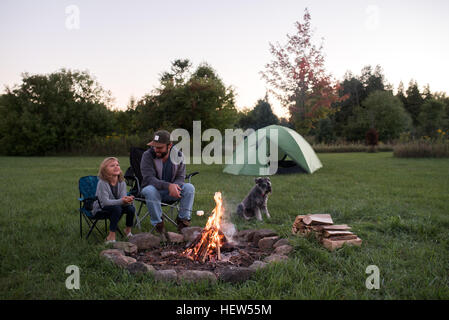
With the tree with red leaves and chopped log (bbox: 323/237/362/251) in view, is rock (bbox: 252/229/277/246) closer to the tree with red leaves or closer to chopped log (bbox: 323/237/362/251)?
chopped log (bbox: 323/237/362/251)

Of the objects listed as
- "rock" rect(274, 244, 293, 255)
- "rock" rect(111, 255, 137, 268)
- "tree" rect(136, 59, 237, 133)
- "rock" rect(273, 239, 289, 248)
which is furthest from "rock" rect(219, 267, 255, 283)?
"tree" rect(136, 59, 237, 133)

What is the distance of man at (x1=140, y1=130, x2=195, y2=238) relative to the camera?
3.76 meters

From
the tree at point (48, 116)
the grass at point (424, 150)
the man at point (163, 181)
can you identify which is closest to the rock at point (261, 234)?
the man at point (163, 181)

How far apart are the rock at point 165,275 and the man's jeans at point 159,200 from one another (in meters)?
1.17

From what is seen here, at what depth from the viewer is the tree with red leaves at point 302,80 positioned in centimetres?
1323

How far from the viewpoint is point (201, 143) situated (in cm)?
2120

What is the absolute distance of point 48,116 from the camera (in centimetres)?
2233

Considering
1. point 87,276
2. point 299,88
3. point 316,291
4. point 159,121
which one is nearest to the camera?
point 316,291

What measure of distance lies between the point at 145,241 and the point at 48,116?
2261cm

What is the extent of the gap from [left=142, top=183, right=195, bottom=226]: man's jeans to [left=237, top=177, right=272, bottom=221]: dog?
0.89 metres

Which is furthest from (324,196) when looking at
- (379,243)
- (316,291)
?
(316,291)
